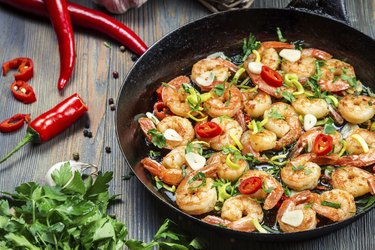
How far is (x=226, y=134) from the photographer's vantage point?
4738mm

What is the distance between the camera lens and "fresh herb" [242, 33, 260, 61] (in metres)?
5.32

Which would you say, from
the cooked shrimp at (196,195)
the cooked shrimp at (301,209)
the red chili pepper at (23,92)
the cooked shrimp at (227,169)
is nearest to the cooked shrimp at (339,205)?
the cooked shrimp at (301,209)

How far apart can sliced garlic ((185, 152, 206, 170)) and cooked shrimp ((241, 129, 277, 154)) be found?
0.32 meters

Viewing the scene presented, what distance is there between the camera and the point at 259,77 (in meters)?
5.09

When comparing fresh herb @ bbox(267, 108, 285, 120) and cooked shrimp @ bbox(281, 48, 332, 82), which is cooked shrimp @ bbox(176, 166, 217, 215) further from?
cooked shrimp @ bbox(281, 48, 332, 82)

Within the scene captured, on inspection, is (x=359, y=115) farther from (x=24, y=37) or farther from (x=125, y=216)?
(x=24, y=37)

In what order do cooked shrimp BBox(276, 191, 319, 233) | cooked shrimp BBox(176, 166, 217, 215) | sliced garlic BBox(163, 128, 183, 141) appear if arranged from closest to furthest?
cooked shrimp BBox(276, 191, 319, 233), cooked shrimp BBox(176, 166, 217, 215), sliced garlic BBox(163, 128, 183, 141)

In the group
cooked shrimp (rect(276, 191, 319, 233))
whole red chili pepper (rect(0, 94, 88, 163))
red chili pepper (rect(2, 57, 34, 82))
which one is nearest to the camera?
cooked shrimp (rect(276, 191, 319, 233))

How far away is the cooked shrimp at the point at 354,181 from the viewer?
436 centimetres

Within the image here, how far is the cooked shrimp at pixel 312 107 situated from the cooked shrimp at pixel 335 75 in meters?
0.18

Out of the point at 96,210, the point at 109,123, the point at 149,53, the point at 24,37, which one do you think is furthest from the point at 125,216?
the point at 24,37

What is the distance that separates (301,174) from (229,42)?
1.50 m

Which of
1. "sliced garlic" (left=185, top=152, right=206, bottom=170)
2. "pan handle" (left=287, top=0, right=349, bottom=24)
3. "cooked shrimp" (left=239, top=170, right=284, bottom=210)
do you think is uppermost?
"pan handle" (left=287, top=0, right=349, bottom=24)

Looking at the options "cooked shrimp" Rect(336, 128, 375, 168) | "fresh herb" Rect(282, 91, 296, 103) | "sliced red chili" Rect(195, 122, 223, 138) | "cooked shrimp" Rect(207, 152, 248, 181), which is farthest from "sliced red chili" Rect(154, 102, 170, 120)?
"cooked shrimp" Rect(336, 128, 375, 168)
